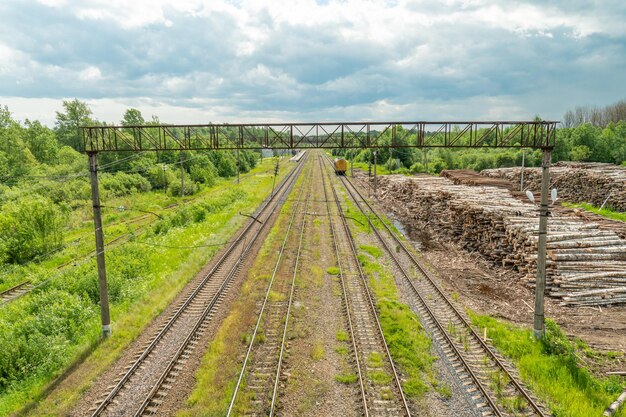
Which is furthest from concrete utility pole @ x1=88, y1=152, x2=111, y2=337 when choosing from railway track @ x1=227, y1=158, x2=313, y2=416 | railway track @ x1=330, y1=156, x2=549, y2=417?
railway track @ x1=330, y1=156, x2=549, y2=417

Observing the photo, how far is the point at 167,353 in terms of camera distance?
48.3 ft

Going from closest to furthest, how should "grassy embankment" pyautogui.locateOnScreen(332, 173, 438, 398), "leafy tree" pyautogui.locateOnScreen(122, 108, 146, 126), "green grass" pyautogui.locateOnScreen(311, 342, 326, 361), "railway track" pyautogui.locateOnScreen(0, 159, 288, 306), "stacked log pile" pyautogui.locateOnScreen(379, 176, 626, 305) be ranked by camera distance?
"grassy embankment" pyautogui.locateOnScreen(332, 173, 438, 398)
"green grass" pyautogui.locateOnScreen(311, 342, 326, 361)
"stacked log pile" pyautogui.locateOnScreen(379, 176, 626, 305)
"railway track" pyautogui.locateOnScreen(0, 159, 288, 306)
"leafy tree" pyautogui.locateOnScreen(122, 108, 146, 126)

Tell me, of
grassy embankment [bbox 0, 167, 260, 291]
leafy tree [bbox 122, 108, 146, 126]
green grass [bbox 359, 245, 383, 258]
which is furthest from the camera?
leafy tree [bbox 122, 108, 146, 126]

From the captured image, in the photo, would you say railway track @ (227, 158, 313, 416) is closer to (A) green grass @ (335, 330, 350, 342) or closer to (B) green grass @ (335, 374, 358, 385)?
(B) green grass @ (335, 374, 358, 385)

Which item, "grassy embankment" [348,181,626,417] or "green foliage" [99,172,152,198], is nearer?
"grassy embankment" [348,181,626,417]

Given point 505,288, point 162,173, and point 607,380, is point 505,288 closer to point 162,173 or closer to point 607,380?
point 607,380

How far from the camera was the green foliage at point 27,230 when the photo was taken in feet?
88.6

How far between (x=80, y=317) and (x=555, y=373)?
18.8 metres

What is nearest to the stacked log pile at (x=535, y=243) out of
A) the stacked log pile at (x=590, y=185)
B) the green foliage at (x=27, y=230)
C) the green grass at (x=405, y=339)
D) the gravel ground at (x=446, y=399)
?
the green grass at (x=405, y=339)

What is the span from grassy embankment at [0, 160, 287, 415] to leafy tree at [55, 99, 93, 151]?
6617 cm

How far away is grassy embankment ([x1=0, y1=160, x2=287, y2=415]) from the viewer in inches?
516

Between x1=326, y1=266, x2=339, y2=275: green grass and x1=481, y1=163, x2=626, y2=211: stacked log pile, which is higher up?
x1=481, y1=163, x2=626, y2=211: stacked log pile

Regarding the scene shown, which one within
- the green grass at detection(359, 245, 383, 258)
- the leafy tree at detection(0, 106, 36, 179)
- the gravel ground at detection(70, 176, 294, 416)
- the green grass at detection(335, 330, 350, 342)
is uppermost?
the leafy tree at detection(0, 106, 36, 179)

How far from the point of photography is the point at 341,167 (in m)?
81.4
